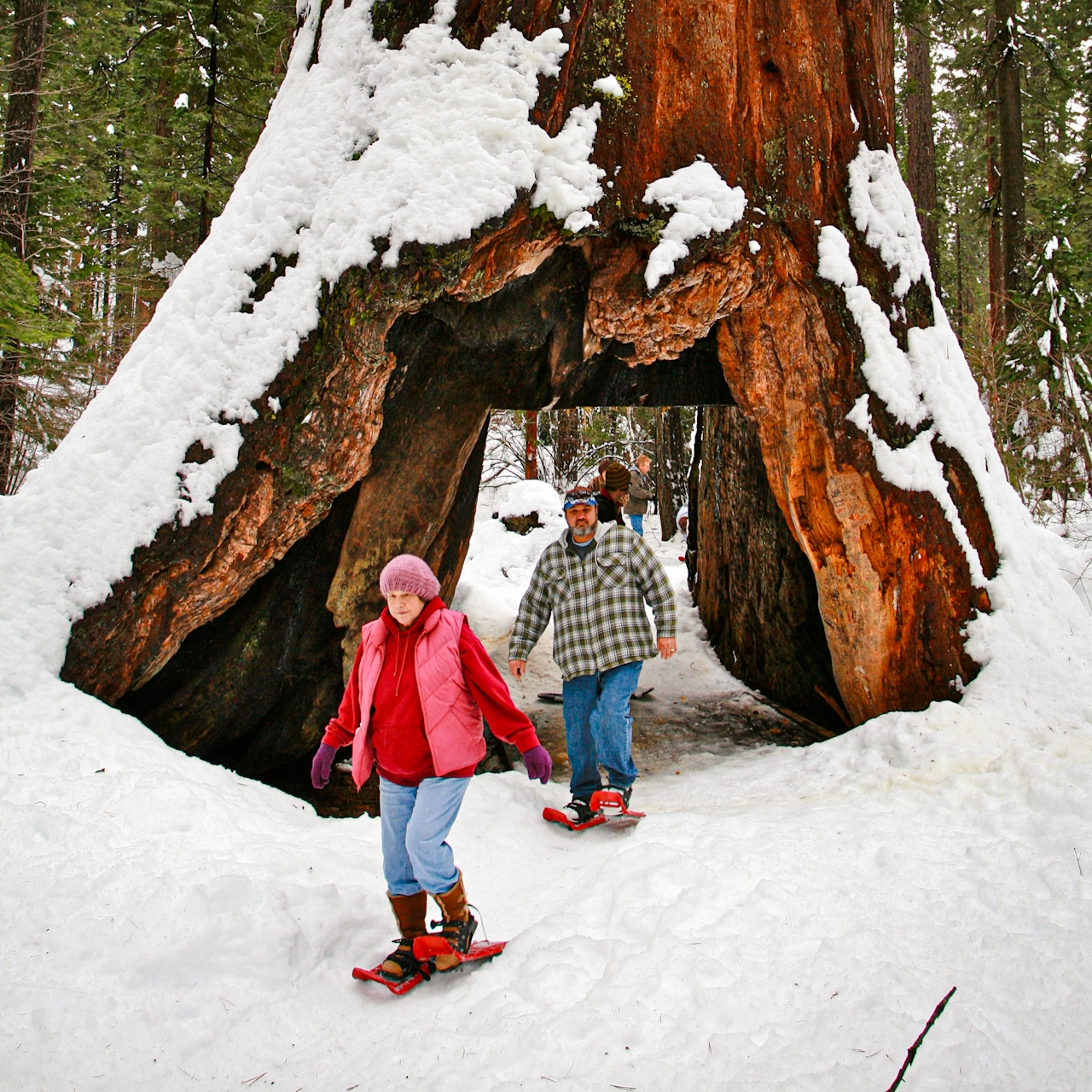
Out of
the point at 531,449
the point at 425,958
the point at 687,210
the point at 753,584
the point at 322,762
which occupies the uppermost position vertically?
the point at 687,210

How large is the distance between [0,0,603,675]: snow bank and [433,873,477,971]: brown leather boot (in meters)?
2.58

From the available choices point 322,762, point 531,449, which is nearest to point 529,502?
point 531,449

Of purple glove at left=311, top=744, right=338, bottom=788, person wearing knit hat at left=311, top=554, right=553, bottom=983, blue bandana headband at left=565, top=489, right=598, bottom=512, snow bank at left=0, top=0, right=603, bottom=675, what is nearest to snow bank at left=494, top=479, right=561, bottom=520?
blue bandana headband at left=565, top=489, right=598, bottom=512

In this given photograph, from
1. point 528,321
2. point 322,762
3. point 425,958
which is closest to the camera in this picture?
point 425,958

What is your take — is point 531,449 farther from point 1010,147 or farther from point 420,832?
point 420,832

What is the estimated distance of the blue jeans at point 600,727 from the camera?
14.8ft

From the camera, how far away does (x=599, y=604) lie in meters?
4.59

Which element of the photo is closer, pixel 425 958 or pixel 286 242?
pixel 425 958

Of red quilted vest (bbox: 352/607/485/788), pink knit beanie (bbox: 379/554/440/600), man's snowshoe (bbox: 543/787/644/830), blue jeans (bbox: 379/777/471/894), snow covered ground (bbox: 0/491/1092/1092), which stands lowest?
man's snowshoe (bbox: 543/787/644/830)

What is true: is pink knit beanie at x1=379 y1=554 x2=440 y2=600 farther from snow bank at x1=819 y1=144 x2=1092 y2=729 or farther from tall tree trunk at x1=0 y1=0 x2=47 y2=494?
tall tree trunk at x1=0 y1=0 x2=47 y2=494

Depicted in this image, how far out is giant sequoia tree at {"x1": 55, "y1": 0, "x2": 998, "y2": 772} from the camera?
449cm

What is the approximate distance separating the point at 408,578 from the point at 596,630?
6.20 feet

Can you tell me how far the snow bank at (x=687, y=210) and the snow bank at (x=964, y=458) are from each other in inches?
33.1

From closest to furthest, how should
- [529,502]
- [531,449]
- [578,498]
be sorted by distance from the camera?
[578,498]
[529,502]
[531,449]
